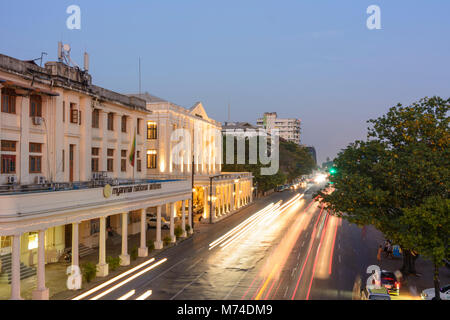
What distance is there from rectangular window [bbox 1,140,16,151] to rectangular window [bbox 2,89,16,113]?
190 centimetres

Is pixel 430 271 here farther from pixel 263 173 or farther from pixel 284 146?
pixel 284 146

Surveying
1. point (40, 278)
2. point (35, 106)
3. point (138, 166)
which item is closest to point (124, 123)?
point (138, 166)

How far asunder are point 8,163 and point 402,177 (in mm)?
23966

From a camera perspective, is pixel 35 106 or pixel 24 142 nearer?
pixel 24 142

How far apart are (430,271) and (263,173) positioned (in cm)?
6086

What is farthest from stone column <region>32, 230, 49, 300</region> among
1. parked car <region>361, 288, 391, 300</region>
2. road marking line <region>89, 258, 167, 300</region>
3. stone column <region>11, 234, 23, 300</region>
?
parked car <region>361, 288, 391, 300</region>

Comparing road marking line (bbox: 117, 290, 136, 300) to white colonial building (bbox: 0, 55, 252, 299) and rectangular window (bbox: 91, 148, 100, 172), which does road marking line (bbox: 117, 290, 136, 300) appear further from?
rectangular window (bbox: 91, 148, 100, 172)

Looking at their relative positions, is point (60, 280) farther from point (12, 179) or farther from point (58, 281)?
point (12, 179)

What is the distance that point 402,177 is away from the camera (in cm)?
2355

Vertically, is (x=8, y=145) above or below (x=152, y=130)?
below
